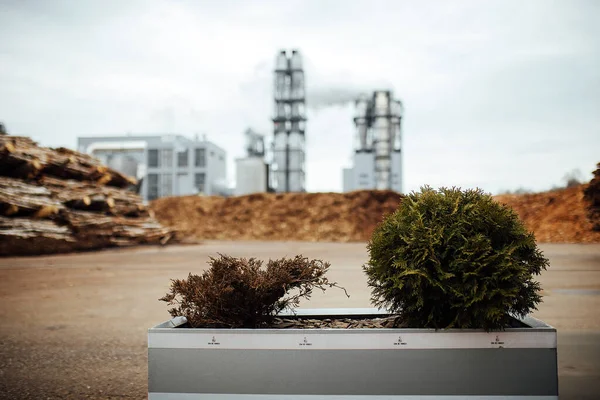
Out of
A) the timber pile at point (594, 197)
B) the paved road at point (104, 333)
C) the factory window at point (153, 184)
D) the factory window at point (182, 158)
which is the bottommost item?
the paved road at point (104, 333)

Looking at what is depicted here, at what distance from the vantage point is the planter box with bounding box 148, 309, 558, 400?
8.19 ft

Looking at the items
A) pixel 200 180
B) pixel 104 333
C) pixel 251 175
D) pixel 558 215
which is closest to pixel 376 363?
pixel 104 333

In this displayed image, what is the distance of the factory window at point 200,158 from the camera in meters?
30.4

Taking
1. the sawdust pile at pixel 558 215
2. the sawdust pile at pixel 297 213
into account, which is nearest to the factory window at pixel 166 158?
the sawdust pile at pixel 297 213

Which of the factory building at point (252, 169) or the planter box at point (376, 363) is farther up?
the factory building at point (252, 169)

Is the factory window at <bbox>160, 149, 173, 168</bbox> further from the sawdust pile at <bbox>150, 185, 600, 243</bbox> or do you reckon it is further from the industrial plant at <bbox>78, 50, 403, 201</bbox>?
the sawdust pile at <bbox>150, 185, 600, 243</bbox>

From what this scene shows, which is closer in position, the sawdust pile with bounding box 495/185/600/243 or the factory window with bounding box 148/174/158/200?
the sawdust pile with bounding box 495/185/600/243

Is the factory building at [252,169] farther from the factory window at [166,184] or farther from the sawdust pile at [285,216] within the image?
the factory window at [166,184]

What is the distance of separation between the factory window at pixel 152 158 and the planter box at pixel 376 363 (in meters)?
29.5

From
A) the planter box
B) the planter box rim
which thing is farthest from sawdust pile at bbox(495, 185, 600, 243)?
the planter box

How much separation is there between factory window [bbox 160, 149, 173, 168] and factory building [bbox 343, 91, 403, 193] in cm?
1118

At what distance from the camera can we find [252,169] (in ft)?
92.1

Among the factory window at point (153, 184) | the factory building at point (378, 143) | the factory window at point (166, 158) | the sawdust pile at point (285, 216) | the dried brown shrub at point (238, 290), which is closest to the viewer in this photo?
the dried brown shrub at point (238, 290)

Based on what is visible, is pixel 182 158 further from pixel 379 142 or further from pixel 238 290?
pixel 238 290
